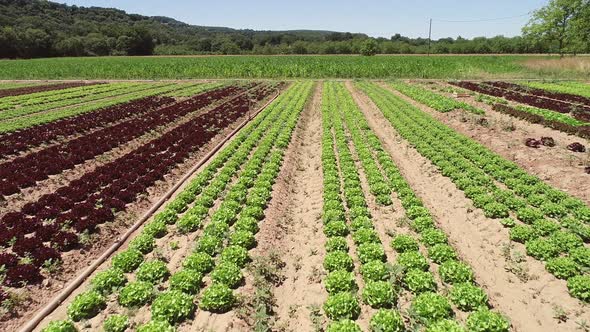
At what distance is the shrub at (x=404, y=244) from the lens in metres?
9.17

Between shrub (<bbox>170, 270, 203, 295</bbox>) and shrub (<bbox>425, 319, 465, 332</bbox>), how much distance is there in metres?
4.87

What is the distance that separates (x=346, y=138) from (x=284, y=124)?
5.01 metres

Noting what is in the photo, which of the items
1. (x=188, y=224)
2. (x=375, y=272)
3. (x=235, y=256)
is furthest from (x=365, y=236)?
(x=188, y=224)

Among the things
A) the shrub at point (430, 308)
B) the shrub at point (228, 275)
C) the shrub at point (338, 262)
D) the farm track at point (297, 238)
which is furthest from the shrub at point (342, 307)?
the shrub at point (228, 275)

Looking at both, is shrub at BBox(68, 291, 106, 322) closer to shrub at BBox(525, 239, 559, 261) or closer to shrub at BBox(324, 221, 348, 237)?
shrub at BBox(324, 221, 348, 237)

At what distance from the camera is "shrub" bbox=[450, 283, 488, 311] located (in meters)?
7.08

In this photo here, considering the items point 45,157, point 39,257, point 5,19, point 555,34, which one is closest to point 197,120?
point 45,157

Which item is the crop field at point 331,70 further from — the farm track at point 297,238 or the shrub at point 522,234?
the shrub at point 522,234

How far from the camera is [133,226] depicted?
10844 mm

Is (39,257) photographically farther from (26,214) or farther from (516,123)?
(516,123)

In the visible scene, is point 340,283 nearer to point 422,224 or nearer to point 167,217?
point 422,224

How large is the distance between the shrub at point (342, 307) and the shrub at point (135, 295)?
3828mm

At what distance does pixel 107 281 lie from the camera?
7883 mm

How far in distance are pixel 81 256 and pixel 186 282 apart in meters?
3.77
